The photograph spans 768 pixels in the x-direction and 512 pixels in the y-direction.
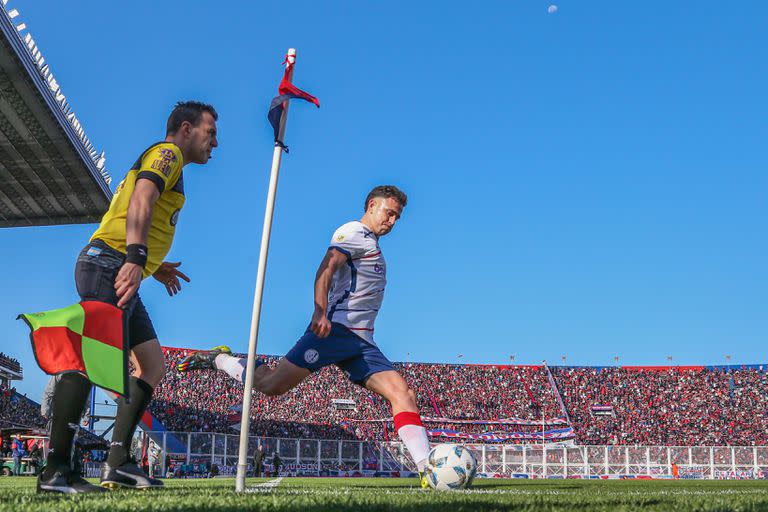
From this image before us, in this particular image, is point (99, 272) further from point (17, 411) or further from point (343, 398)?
point (17, 411)

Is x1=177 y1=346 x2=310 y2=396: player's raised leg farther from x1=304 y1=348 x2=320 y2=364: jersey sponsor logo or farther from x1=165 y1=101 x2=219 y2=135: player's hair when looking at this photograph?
x1=165 y1=101 x2=219 y2=135: player's hair

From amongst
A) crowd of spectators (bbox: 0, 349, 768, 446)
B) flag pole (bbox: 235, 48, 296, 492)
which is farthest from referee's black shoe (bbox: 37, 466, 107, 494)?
crowd of spectators (bbox: 0, 349, 768, 446)

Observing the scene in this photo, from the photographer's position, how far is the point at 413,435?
203 inches

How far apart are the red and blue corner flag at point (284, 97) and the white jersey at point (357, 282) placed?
150 cm

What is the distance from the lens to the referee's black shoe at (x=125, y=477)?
13.7 ft

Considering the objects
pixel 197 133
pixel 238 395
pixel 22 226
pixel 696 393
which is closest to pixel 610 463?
pixel 696 393

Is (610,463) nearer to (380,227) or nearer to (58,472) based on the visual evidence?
(380,227)

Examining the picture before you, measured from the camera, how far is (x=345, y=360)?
558 cm

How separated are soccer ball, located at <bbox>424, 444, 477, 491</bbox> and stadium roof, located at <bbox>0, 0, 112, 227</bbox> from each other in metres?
12.6

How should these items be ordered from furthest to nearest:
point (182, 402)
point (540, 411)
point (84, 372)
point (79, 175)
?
point (540, 411), point (182, 402), point (79, 175), point (84, 372)

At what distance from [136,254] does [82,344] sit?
521 mm

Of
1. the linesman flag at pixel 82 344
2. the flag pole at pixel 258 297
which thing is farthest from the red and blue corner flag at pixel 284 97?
the linesman flag at pixel 82 344

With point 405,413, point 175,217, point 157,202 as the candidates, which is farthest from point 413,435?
point 157,202

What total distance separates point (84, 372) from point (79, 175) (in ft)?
57.0
